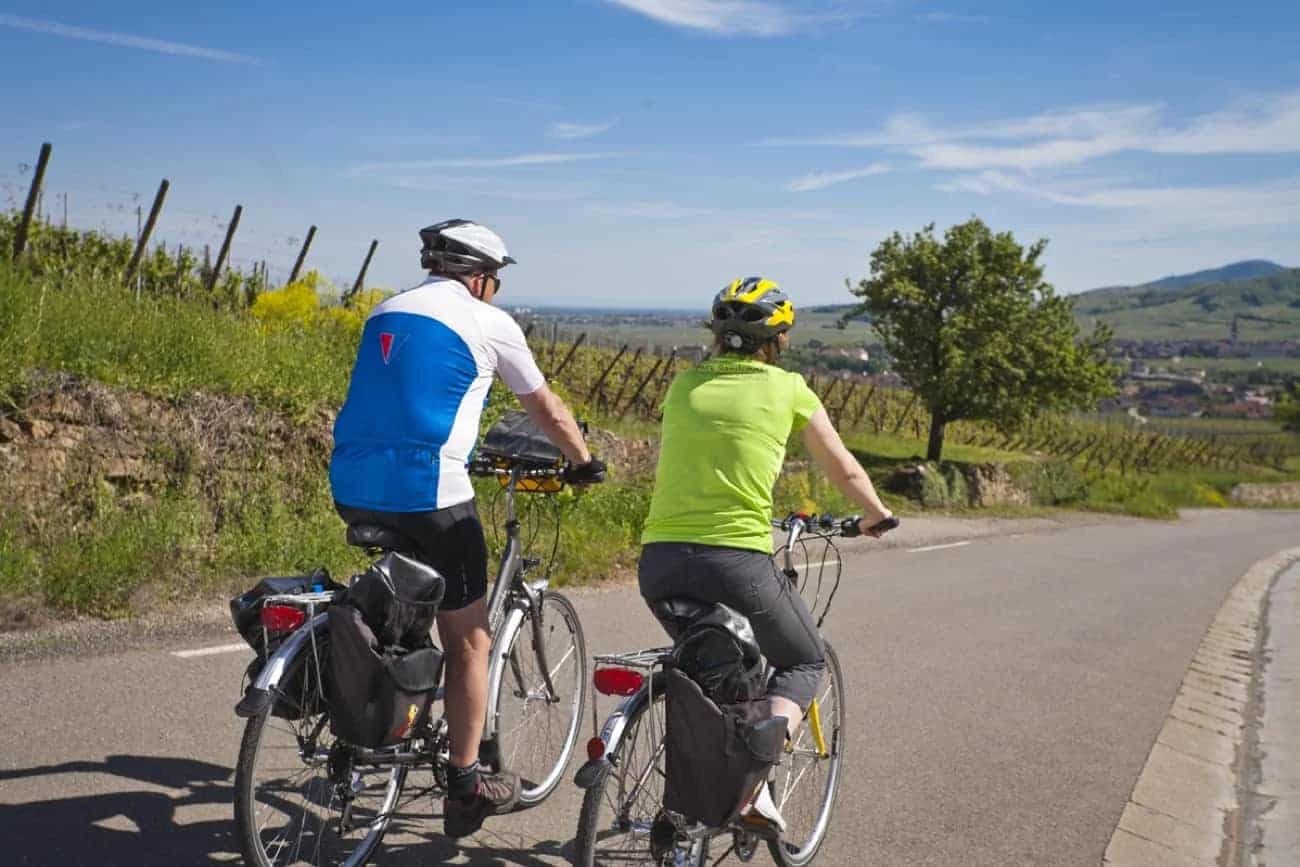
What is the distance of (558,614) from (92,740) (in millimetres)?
2080

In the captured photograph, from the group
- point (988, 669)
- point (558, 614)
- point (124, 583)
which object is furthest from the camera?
point (988, 669)

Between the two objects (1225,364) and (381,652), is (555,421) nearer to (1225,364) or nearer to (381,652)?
(381,652)

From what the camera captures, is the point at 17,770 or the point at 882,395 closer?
the point at 17,770

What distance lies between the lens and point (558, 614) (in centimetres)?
505

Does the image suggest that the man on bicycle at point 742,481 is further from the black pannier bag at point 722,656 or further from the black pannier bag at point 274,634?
the black pannier bag at point 274,634

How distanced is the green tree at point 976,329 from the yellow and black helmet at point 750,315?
24040 millimetres

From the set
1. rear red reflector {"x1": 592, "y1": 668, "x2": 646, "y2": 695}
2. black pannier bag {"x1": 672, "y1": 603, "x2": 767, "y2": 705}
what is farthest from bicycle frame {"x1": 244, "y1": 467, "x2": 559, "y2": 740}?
black pannier bag {"x1": 672, "y1": 603, "x2": 767, "y2": 705}

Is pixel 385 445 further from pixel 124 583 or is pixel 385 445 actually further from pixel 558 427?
pixel 124 583

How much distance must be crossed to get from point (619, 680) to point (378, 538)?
Result: 89 centimetres

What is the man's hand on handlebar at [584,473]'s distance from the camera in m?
4.49

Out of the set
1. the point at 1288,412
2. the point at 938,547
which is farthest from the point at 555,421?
the point at 1288,412

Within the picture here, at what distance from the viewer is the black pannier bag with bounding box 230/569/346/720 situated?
140 inches

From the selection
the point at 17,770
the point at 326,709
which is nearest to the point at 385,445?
the point at 326,709

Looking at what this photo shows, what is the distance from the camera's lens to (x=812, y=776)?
475cm
